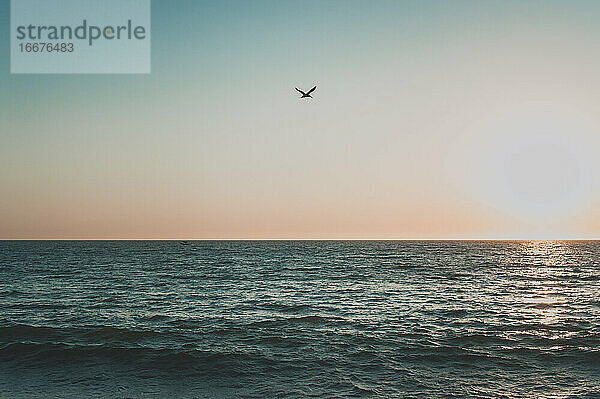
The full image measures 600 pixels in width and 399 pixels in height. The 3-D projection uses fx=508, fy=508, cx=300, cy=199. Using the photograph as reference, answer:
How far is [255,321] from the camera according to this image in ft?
89.3

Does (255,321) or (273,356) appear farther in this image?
(255,321)

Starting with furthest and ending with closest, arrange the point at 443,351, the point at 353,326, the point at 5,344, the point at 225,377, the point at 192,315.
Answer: the point at 192,315, the point at 353,326, the point at 5,344, the point at 443,351, the point at 225,377

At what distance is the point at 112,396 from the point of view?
15.1 m

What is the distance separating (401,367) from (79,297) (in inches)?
1107

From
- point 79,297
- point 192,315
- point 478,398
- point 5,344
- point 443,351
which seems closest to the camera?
point 478,398

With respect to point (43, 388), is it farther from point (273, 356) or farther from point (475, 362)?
point (475, 362)

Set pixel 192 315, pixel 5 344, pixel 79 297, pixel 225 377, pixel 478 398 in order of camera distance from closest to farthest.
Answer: pixel 478 398
pixel 225 377
pixel 5 344
pixel 192 315
pixel 79 297

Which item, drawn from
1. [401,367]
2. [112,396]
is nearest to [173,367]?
[112,396]

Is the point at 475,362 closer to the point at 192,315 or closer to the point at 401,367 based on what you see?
the point at 401,367

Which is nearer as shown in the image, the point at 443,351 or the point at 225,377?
the point at 225,377

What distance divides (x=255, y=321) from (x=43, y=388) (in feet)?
41.8

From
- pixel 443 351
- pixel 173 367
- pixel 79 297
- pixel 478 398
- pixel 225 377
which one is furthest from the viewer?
pixel 79 297

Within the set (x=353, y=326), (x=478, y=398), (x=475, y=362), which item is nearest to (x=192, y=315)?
(x=353, y=326)

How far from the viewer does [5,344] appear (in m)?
22.1
